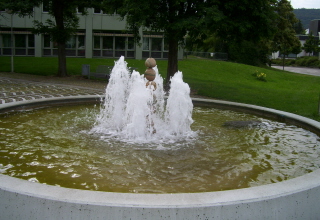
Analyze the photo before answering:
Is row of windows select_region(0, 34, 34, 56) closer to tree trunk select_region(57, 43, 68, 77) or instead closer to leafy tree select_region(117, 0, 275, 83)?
tree trunk select_region(57, 43, 68, 77)

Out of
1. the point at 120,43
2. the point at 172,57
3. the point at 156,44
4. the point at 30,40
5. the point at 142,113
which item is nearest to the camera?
the point at 142,113

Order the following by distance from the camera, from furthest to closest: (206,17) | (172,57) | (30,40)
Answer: (30,40), (172,57), (206,17)

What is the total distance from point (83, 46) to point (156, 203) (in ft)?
123

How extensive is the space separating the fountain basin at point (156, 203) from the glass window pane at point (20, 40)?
37.5m

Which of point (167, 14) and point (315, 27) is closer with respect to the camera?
point (167, 14)

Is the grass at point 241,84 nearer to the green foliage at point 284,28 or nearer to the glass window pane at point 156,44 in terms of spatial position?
the glass window pane at point 156,44

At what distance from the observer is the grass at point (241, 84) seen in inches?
597

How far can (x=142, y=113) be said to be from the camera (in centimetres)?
784

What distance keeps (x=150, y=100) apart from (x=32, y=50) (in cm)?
3445

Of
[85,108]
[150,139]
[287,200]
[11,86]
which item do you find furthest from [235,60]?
[287,200]

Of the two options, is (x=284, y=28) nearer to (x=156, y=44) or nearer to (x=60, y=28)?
(x=156, y=44)

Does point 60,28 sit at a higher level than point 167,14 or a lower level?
lower

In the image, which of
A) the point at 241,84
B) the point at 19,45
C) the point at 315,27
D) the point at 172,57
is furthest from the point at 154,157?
the point at 315,27

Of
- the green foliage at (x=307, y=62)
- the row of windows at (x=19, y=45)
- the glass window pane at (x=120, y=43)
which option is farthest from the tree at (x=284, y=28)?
the row of windows at (x=19, y=45)
